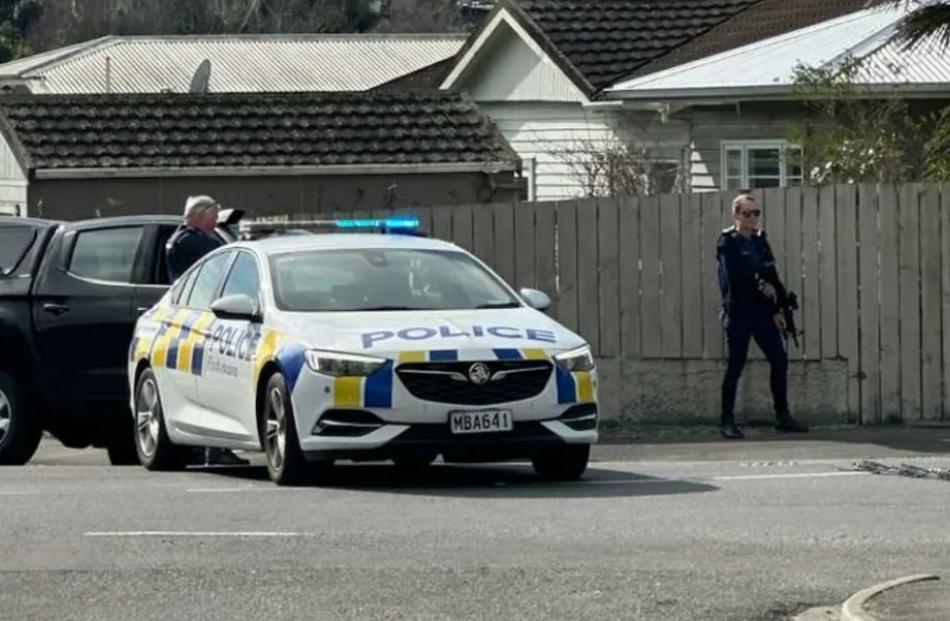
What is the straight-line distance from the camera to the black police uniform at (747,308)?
17609 millimetres

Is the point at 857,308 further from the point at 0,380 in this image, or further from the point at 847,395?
the point at 0,380

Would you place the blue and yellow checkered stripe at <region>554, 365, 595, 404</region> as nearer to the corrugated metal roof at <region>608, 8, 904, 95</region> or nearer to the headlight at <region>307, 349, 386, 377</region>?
the headlight at <region>307, 349, 386, 377</region>

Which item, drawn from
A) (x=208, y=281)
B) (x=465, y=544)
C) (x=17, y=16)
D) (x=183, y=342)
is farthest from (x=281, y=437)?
(x=17, y=16)

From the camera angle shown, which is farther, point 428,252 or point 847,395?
point 847,395

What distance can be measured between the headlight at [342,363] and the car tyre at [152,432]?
99.2 inches

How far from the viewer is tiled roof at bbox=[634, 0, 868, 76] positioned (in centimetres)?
2870

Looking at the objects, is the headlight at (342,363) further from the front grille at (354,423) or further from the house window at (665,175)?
the house window at (665,175)

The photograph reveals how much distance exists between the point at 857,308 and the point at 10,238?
6.38m

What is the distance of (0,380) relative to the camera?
16.7 meters

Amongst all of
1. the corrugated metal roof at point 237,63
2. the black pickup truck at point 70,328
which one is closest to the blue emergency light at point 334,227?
the black pickup truck at point 70,328

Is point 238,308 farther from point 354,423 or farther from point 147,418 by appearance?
point 147,418

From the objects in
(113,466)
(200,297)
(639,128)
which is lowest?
(113,466)

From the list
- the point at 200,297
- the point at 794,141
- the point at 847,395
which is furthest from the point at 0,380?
the point at 794,141

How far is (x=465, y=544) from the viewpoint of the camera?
1084cm
